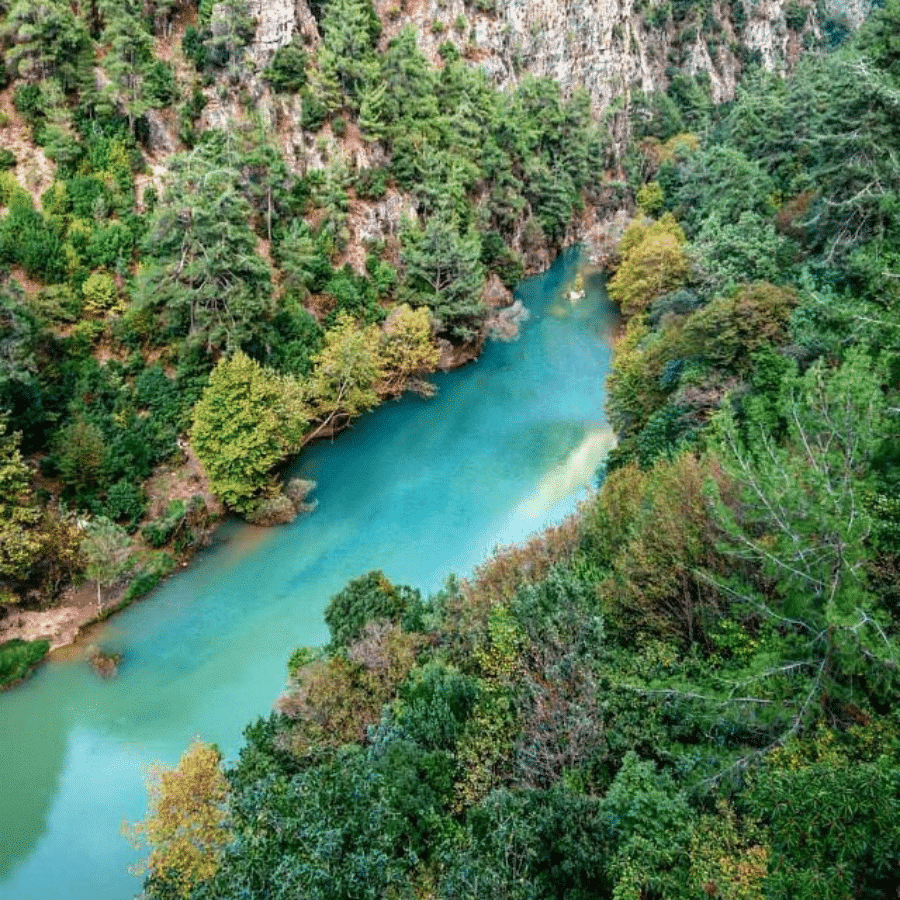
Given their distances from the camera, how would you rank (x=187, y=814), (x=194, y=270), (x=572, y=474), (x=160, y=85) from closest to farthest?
(x=187, y=814)
(x=194, y=270)
(x=572, y=474)
(x=160, y=85)

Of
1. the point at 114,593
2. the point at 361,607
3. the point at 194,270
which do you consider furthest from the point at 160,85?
the point at 361,607

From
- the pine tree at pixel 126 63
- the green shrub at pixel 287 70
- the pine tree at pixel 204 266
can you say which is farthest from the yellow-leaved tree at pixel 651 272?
the pine tree at pixel 126 63

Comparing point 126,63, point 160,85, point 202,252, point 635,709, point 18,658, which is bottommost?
point 18,658

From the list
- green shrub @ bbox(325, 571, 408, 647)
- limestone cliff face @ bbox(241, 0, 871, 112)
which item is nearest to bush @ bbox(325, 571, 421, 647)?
green shrub @ bbox(325, 571, 408, 647)

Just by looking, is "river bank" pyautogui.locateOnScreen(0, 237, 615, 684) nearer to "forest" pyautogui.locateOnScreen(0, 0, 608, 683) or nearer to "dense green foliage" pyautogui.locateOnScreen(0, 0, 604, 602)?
"forest" pyautogui.locateOnScreen(0, 0, 608, 683)

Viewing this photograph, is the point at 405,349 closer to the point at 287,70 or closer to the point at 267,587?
the point at 267,587
